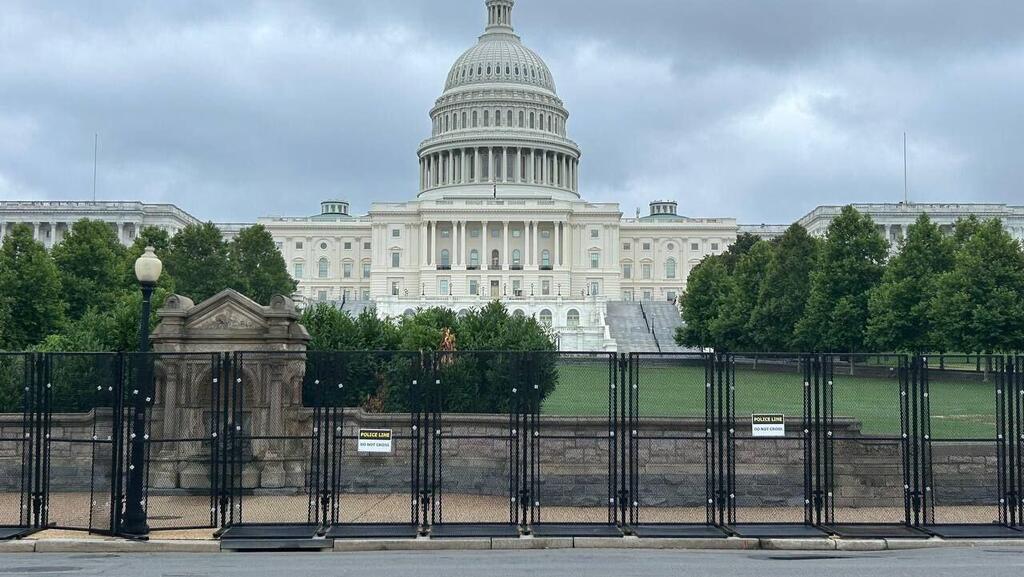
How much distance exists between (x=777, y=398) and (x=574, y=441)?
4.25 m

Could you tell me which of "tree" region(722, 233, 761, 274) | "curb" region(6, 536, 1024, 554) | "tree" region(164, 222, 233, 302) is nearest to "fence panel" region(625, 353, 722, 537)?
"curb" region(6, 536, 1024, 554)

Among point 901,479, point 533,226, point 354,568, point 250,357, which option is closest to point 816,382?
point 901,479

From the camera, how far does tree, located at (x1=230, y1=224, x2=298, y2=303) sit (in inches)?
3346

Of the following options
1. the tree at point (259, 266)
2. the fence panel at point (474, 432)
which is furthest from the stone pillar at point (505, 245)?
the fence panel at point (474, 432)

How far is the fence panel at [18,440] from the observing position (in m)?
20.9

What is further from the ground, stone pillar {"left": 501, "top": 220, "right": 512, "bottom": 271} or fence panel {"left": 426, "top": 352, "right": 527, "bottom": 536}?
stone pillar {"left": 501, "top": 220, "right": 512, "bottom": 271}

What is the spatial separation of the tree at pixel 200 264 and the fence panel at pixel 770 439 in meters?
62.8

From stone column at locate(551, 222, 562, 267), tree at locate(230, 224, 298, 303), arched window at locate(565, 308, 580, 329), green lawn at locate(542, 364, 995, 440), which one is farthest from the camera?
stone column at locate(551, 222, 562, 267)

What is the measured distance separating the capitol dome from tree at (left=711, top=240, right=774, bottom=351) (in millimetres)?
79916

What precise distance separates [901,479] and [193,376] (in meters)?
15.0

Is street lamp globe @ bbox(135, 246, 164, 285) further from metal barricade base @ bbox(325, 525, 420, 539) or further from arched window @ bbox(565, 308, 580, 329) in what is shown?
arched window @ bbox(565, 308, 580, 329)

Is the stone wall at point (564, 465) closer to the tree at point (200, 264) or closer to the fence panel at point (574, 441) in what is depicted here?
the fence panel at point (574, 441)

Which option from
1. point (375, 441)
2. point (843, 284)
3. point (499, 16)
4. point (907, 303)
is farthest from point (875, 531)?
point (499, 16)

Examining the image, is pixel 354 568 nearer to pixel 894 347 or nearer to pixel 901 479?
pixel 901 479
